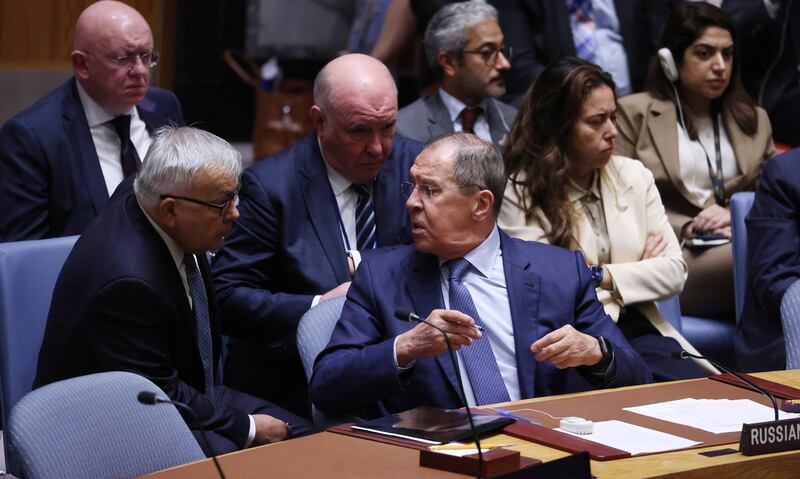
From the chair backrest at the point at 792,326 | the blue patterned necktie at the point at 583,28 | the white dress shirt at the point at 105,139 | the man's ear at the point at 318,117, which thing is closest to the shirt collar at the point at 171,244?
the man's ear at the point at 318,117

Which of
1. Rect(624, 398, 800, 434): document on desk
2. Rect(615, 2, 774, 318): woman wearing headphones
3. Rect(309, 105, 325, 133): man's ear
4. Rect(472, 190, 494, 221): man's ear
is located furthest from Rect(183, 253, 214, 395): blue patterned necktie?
Rect(615, 2, 774, 318): woman wearing headphones

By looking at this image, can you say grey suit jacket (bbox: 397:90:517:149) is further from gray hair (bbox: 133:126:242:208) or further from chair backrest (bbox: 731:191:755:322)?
gray hair (bbox: 133:126:242:208)

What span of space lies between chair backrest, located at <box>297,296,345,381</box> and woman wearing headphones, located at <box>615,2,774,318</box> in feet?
6.42

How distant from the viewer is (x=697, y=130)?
5.13m

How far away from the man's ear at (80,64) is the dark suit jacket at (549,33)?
1.88m

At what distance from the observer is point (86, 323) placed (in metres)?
3.07

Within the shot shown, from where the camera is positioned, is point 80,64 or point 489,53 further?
point 489,53

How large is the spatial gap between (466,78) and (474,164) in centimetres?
165

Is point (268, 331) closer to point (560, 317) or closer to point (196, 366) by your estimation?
point (196, 366)

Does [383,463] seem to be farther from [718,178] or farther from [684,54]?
[684,54]

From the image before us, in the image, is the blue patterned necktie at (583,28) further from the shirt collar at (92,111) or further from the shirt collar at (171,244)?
the shirt collar at (171,244)

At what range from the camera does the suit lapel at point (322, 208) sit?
13.0 feet

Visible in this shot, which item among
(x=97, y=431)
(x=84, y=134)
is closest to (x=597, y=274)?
(x=84, y=134)

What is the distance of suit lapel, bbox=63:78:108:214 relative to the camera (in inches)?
168
